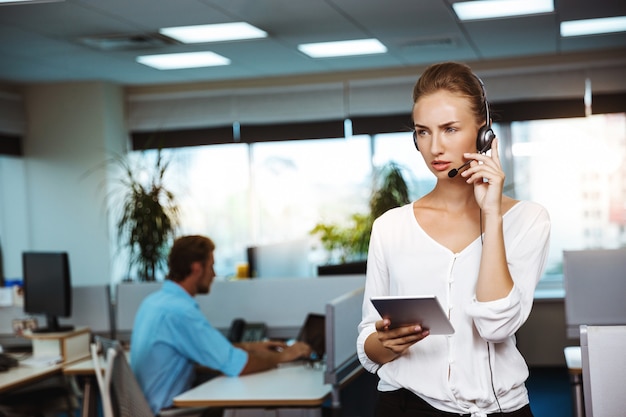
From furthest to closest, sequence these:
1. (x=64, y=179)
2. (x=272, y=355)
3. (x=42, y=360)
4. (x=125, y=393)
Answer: (x=64, y=179) → (x=42, y=360) → (x=272, y=355) → (x=125, y=393)

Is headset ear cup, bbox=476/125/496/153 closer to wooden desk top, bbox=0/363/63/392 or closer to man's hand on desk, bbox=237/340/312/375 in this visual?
man's hand on desk, bbox=237/340/312/375

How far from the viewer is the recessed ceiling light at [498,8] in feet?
16.7

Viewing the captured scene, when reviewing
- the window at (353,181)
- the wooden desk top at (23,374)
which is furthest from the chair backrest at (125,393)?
the window at (353,181)

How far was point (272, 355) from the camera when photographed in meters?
4.00

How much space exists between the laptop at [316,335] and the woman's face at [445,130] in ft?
8.71

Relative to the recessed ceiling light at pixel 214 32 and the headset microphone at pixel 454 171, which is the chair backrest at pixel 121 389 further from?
the recessed ceiling light at pixel 214 32

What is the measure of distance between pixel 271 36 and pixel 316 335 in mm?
2544

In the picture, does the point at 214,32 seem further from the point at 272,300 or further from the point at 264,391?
the point at 264,391

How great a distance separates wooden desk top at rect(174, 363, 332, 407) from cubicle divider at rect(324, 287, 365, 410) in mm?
75

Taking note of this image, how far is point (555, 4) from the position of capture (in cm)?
518

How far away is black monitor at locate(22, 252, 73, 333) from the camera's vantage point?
465 centimetres

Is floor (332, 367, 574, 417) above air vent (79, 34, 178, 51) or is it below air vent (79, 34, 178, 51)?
below

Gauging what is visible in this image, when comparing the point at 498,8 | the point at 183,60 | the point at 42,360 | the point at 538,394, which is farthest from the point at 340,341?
the point at 183,60

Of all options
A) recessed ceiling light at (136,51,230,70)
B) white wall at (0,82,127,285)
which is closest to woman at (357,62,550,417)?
recessed ceiling light at (136,51,230,70)
